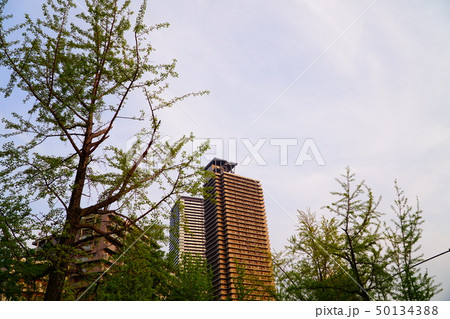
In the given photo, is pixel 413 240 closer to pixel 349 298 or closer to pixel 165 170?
pixel 349 298

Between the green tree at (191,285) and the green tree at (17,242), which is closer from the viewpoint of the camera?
the green tree at (17,242)

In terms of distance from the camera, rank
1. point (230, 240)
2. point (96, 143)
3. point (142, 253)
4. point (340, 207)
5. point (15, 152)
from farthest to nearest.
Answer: point (230, 240) < point (340, 207) < point (96, 143) < point (142, 253) < point (15, 152)

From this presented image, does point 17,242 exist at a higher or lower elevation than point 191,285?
higher

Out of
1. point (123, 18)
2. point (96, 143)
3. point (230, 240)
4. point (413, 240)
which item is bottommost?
point (413, 240)

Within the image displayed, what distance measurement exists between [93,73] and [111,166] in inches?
115

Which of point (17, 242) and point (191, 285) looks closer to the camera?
point (17, 242)

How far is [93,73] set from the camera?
339 inches

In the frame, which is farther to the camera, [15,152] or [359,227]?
[359,227]

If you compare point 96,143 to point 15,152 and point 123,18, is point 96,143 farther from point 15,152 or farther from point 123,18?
point 123,18

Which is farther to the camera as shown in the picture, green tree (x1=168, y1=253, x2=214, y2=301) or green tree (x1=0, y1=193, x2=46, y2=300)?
green tree (x1=168, y1=253, x2=214, y2=301)
